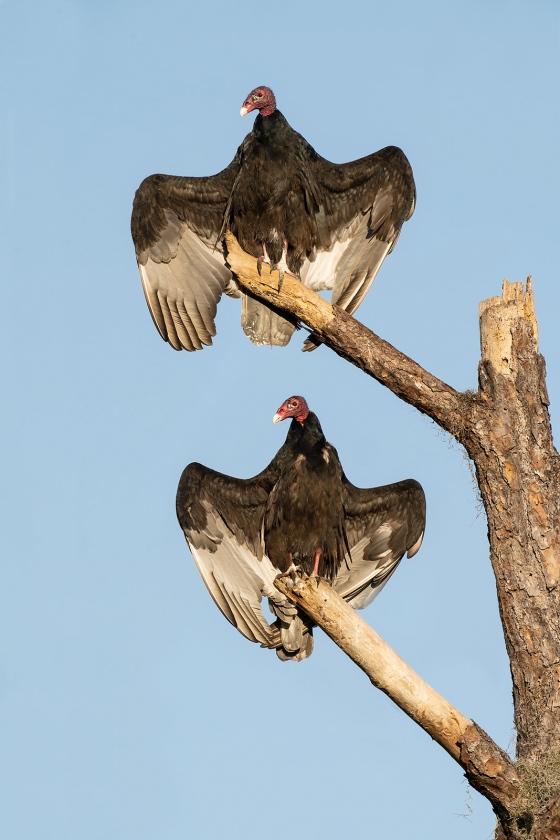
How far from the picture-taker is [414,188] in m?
6.53

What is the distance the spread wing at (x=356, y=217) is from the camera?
652 centimetres

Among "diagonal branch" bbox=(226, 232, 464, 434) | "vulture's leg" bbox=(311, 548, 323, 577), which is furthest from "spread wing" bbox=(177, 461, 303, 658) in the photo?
"diagonal branch" bbox=(226, 232, 464, 434)

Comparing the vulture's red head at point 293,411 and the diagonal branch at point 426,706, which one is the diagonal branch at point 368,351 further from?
the diagonal branch at point 426,706

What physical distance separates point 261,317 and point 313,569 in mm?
1340

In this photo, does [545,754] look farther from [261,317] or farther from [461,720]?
[261,317]

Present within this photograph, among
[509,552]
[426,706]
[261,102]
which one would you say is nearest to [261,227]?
[261,102]

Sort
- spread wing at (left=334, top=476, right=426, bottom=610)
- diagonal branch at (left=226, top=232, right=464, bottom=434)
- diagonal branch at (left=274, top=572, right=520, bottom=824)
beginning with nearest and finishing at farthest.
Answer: diagonal branch at (left=274, top=572, right=520, bottom=824)
diagonal branch at (left=226, top=232, right=464, bottom=434)
spread wing at (left=334, top=476, right=426, bottom=610)

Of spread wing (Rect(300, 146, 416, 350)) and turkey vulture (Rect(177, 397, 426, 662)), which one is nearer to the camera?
turkey vulture (Rect(177, 397, 426, 662))

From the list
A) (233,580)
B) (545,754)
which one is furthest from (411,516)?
(545,754)

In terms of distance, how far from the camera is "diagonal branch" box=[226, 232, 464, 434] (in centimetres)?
491

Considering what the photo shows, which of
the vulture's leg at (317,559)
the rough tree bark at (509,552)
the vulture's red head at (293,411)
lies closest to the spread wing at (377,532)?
the vulture's leg at (317,559)

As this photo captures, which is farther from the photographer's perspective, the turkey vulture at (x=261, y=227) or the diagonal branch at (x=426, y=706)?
the turkey vulture at (x=261, y=227)

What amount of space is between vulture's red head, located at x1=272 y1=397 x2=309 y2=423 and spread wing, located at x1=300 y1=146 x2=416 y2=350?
71cm

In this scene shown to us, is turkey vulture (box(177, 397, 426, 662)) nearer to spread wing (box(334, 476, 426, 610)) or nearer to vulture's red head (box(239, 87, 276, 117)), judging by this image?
spread wing (box(334, 476, 426, 610))
